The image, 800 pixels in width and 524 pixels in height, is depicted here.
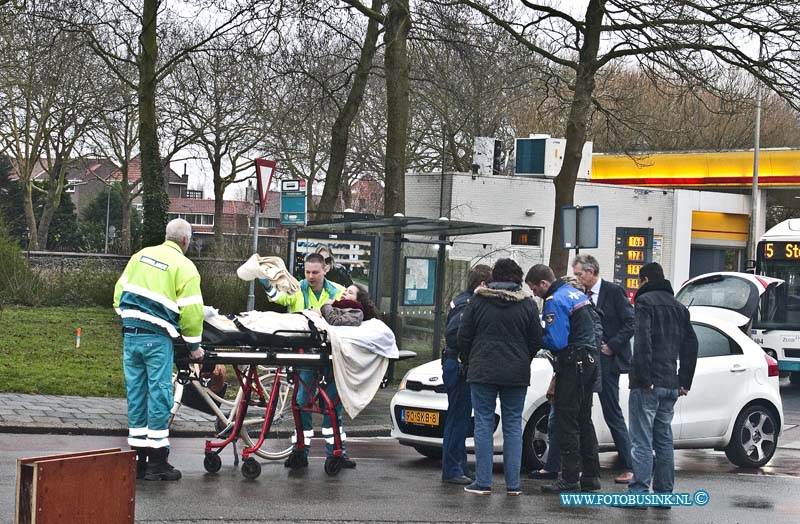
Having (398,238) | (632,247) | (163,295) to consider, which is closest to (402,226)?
(398,238)

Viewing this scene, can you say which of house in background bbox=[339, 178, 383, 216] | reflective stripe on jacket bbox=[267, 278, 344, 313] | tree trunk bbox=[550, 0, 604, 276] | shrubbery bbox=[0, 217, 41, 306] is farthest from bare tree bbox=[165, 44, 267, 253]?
reflective stripe on jacket bbox=[267, 278, 344, 313]

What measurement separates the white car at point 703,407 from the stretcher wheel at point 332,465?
4.10 ft

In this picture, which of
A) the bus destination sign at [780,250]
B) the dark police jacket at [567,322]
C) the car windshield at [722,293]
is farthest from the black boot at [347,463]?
the bus destination sign at [780,250]

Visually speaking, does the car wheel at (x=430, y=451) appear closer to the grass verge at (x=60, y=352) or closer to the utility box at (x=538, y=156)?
the grass verge at (x=60, y=352)

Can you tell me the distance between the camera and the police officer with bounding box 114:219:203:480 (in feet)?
29.0

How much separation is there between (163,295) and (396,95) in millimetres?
12199

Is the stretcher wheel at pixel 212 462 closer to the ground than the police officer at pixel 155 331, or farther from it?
closer to the ground

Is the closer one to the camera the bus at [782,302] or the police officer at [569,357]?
the police officer at [569,357]

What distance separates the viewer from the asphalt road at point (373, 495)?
7906 mm

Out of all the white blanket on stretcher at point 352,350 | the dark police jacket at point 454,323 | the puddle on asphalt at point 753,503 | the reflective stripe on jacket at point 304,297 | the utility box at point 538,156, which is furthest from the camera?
the utility box at point 538,156

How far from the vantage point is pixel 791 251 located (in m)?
22.8

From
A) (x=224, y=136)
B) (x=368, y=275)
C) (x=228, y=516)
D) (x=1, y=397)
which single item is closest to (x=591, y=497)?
(x=228, y=516)

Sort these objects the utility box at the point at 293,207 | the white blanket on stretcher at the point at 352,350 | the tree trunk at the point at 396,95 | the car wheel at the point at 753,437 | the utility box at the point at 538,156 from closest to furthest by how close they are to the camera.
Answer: the white blanket on stretcher at the point at 352,350, the car wheel at the point at 753,437, the utility box at the point at 293,207, the tree trunk at the point at 396,95, the utility box at the point at 538,156

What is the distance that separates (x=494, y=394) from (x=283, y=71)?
1464 centimetres
